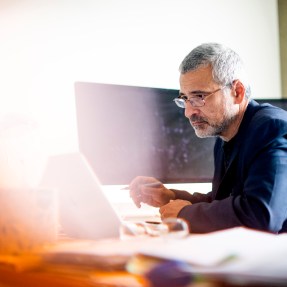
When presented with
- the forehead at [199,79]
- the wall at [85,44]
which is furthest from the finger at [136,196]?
the forehead at [199,79]

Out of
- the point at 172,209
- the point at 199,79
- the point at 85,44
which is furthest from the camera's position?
the point at 85,44

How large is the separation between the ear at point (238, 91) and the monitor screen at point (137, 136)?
0.71 ft

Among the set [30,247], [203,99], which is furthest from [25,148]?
[30,247]

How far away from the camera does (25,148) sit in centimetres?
149

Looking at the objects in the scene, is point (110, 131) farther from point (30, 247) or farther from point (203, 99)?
point (30, 247)

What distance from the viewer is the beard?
1537mm

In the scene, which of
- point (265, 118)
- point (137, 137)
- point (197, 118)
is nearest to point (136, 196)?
point (137, 137)

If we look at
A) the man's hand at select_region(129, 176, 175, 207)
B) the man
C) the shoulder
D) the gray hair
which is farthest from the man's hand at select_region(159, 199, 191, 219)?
the gray hair

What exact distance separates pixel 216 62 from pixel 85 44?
1.91 feet

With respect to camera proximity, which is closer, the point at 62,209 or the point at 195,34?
the point at 62,209

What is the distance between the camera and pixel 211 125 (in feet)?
5.06

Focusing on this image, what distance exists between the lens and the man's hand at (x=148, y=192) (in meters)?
1.42

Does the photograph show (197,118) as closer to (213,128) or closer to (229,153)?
(213,128)

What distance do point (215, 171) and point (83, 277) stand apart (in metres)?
1.10
